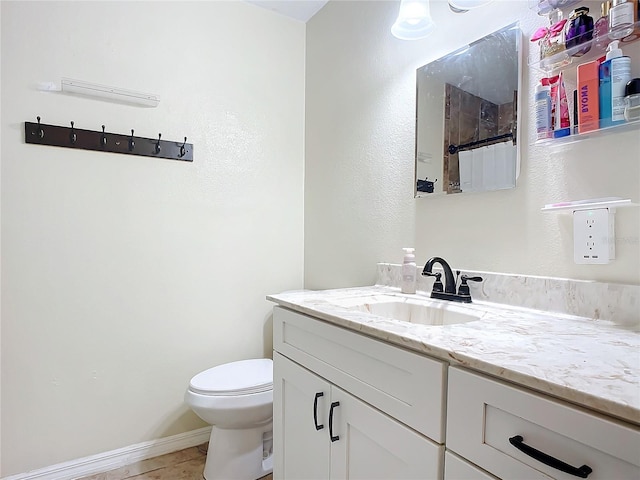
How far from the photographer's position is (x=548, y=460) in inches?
22.3

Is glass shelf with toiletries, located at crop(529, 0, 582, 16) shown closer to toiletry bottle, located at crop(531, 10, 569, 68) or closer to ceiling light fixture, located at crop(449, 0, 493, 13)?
toiletry bottle, located at crop(531, 10, 569, 68)

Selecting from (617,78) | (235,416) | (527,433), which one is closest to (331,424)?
(527,433)

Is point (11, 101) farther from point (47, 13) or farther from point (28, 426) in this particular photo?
point (28, 426)

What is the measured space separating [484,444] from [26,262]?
1.83 meters

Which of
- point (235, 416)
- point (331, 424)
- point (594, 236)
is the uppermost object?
point (594, 236)

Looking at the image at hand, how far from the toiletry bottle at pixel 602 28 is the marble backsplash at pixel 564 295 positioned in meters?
0.61

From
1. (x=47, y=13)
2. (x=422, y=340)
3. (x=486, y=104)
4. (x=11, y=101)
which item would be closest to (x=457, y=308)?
(x=422, y=340)

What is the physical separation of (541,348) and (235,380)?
51.3 inches

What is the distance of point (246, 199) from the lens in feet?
7.02

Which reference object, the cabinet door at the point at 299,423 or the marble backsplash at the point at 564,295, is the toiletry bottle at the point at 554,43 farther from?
the cabinet door at the point at 299,423

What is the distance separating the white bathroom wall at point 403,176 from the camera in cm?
103

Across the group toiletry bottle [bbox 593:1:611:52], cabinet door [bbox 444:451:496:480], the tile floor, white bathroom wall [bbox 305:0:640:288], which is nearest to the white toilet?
the tile floor

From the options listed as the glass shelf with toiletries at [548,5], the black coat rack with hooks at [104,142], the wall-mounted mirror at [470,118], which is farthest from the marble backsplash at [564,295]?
the black coat rack with hooks at [104,142]

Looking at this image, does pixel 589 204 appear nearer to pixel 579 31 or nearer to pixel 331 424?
pixel 579 31
